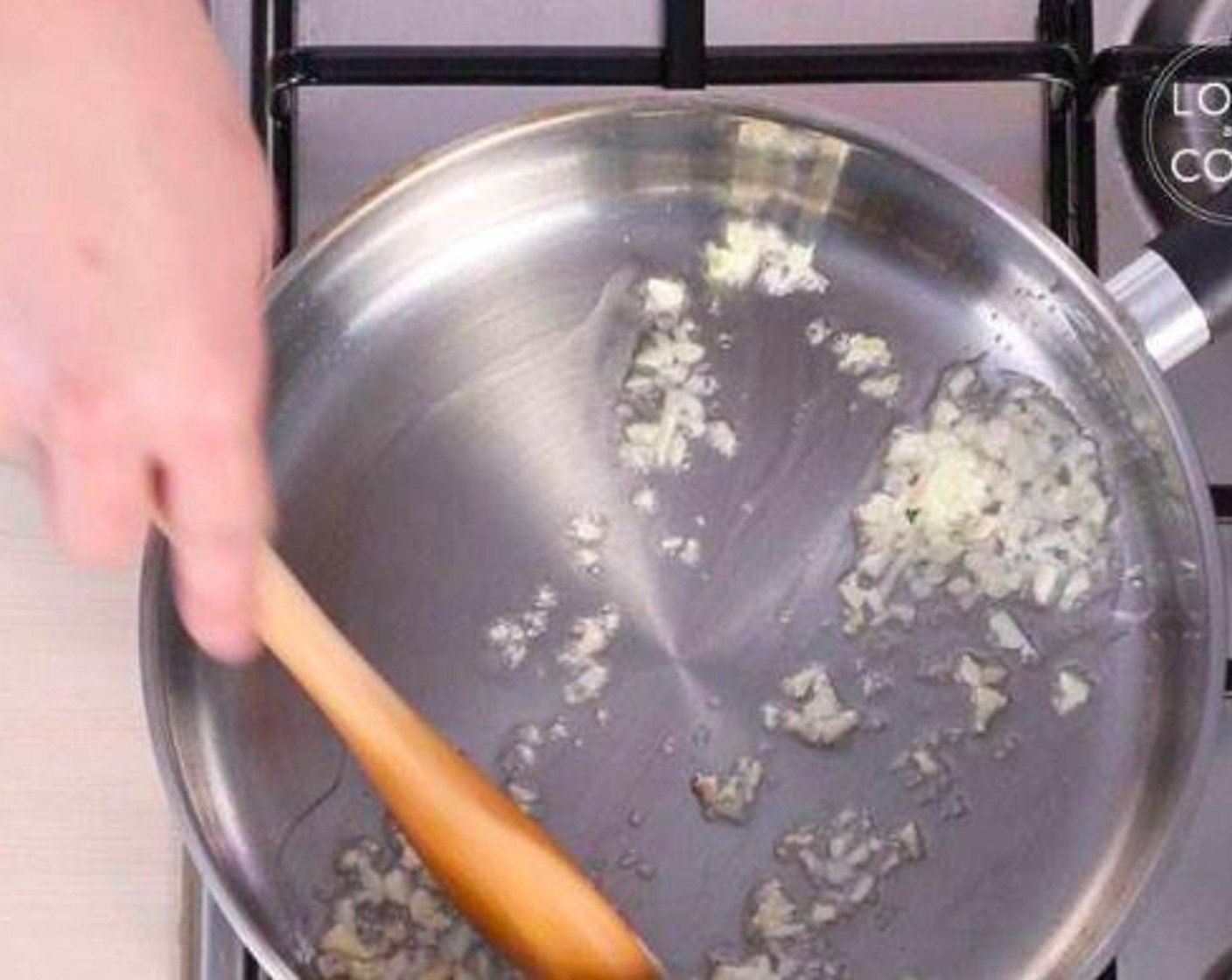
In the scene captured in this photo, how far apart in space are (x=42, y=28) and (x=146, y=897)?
0.91ft

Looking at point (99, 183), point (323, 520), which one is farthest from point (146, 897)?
point (99, 183)

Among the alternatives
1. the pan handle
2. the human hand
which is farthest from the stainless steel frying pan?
the human hand

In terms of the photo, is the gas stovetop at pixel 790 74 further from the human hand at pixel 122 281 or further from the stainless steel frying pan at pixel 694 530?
the human hand at pixel 122 281

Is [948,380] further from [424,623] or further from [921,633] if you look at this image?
[424,623]

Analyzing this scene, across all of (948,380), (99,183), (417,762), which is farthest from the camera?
(948,380)

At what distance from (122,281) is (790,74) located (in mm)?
291

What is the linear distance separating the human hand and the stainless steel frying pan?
132 millimetres

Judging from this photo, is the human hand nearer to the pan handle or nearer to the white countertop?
the white countertop

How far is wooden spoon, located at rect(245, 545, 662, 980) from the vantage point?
0.62 m

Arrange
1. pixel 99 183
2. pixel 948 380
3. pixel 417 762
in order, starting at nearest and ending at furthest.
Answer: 1. pixel 99 183
2. pixel 417 762
3. pixel 948 380

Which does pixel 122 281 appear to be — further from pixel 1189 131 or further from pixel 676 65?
pixel 1189 131

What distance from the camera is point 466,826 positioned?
2.06 ft

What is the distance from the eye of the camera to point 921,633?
28.0 inches

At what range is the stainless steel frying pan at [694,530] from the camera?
68cm
